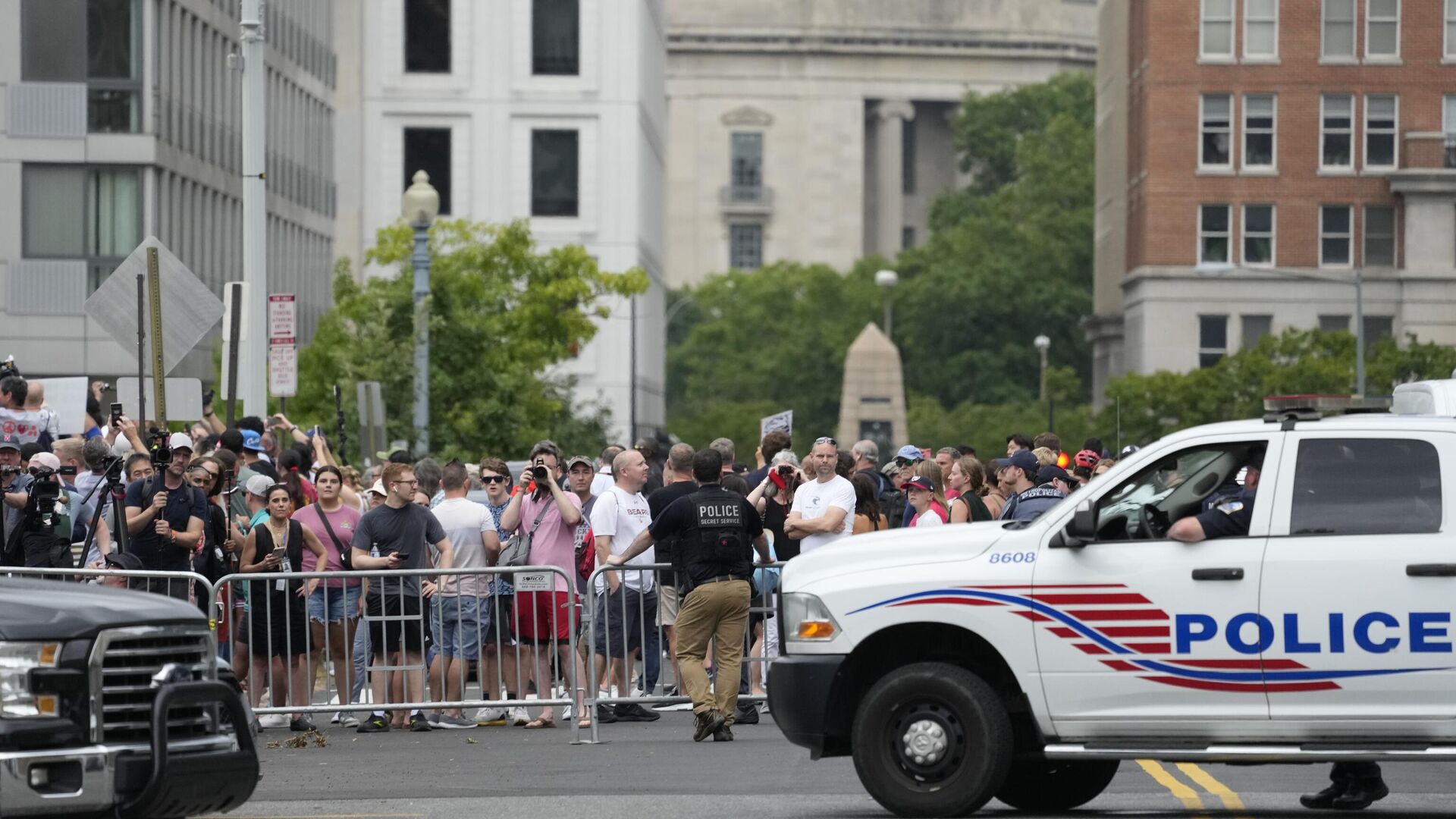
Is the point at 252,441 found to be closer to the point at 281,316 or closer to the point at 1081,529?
the point at 281,316

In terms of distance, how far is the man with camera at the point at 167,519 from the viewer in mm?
17359

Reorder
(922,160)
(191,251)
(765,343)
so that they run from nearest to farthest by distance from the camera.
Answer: (191,251) < (765,343) < (922,160)

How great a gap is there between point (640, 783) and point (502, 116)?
219ft

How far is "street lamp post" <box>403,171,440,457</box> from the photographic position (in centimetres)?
3525

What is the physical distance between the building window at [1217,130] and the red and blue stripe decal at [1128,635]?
69226 mm

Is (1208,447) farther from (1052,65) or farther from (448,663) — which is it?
(1052,65)

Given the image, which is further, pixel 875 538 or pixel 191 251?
pixel 191 251

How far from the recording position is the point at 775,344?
123 metres

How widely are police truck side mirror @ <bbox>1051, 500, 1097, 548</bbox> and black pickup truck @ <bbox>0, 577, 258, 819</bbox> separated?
3.82 meters

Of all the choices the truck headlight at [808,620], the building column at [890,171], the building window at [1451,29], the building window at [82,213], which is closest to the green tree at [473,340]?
the building window at [82,213]

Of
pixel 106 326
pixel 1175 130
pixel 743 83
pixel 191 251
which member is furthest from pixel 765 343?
pixel 106 326

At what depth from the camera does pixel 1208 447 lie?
12.7m

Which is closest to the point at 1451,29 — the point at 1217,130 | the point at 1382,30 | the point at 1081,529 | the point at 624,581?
the point at 1382,30

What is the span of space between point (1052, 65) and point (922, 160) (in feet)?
37.9
